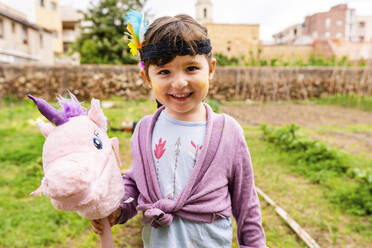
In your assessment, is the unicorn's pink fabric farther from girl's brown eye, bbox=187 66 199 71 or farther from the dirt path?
the dirt path

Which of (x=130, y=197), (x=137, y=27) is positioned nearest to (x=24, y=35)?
(x=137, y=27)

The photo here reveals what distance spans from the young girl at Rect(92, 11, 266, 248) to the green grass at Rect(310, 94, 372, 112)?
34.8 feet

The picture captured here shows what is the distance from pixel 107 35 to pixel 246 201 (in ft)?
55.6

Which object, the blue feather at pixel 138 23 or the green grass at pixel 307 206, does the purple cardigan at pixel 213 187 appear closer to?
the blue feather at pixel 138 23

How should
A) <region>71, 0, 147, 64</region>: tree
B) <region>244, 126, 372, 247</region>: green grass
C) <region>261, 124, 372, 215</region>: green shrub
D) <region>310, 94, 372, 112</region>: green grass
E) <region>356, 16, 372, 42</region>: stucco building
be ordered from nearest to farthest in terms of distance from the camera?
1. <region>244, 126, 372, 247</region>: green grass
2. <region>261, 124, 372, 215</region>: green shrub
3. <region>310, 94, 372, 112</region>: green grass
4. <region>71, 0, 147, 64</region>: tree
5. <region>356, 16, 372, 42</region>: stucco building

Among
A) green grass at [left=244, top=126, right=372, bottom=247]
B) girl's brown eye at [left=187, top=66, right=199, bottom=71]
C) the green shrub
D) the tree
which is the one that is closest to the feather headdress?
girl's brown eye at [left=187, top=66, right=199, bottom=71]

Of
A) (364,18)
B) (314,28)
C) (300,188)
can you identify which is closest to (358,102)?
(300,188)

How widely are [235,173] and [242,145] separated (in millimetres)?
122

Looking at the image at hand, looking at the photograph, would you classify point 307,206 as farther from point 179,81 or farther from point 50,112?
point 50,112

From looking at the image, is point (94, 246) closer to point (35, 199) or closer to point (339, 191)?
point (35, 199)

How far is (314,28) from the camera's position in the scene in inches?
1451

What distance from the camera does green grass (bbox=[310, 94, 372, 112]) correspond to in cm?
1026

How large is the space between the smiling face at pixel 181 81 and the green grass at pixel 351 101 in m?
10.7

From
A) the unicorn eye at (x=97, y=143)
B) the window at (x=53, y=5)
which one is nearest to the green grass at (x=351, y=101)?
the unicorn eye at (x=97, y=143)
